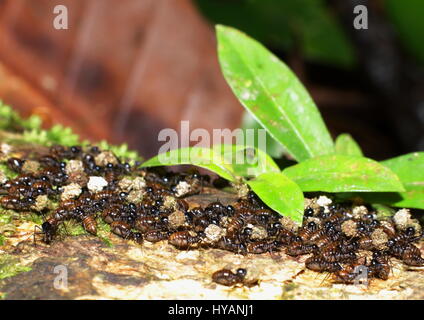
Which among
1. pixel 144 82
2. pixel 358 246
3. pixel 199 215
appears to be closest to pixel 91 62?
pixel 144 82

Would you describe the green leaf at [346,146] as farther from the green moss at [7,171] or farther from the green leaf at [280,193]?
the green moss at [7,171]

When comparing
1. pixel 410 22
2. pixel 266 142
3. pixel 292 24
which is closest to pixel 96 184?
pixel 266 142

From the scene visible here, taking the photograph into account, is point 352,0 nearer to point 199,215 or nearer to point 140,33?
point 140,33

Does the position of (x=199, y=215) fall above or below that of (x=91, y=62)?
below

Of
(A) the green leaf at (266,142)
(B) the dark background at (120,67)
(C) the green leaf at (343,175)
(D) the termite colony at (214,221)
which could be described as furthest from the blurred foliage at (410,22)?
(D) the termite colony at (214,221)

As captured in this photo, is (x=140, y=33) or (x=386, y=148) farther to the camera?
(x=386, y=148)

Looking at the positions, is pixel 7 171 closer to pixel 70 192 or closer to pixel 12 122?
pixel 70 192
